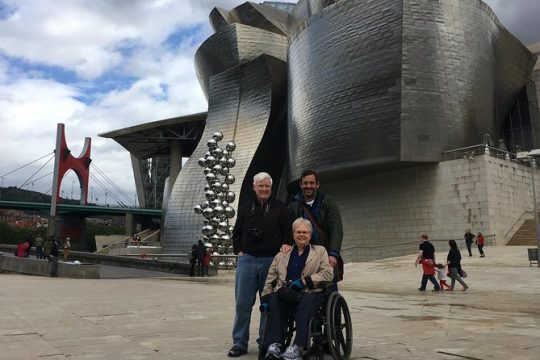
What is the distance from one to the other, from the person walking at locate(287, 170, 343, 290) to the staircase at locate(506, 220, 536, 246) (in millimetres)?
22131

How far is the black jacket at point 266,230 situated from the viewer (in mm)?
3912

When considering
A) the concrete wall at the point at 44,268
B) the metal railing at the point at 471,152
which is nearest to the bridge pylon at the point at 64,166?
the concrete wall at the point at 44,268

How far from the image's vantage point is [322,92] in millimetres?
28594

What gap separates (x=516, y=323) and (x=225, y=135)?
1240 inches

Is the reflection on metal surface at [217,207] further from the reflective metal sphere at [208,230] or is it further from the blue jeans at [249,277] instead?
the blue jeans at [249,277]

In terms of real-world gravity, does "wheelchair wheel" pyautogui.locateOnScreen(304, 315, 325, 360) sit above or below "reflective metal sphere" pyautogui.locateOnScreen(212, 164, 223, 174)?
below

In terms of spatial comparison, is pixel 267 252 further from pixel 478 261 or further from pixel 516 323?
pixel 478 261

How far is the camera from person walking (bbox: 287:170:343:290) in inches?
A: 149

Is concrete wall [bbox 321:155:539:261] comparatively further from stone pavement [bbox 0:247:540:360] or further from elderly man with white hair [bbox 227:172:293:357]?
elderly man with white hair [bbox 227:172:293:357]

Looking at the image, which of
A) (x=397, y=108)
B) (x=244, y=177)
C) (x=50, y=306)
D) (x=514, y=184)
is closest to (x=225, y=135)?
(x=244, y=177)

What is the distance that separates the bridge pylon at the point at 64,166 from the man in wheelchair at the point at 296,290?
2127 inches

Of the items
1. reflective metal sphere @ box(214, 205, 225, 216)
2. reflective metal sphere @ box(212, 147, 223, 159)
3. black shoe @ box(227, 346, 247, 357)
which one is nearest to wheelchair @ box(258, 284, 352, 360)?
black shoe @ box(227, 346, 247, 357)

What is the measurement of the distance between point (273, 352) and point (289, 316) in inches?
12.7

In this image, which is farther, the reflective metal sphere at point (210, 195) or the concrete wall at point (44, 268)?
the reflective metal sphere at point (210, 195)
